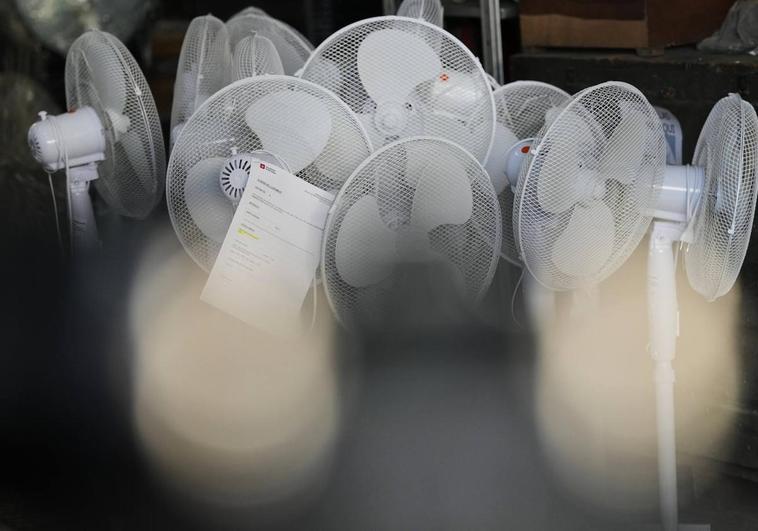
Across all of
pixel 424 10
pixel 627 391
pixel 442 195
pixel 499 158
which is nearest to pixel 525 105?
pixel 499 158

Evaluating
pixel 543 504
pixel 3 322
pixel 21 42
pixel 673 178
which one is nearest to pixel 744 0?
pixel 673 178

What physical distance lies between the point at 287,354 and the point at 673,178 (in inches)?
43.3

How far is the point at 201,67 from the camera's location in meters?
3.38

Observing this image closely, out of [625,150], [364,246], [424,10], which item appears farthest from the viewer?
[424,10]

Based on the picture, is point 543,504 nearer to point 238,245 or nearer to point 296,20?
point 238,245

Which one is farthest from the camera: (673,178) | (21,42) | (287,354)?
(21,42)

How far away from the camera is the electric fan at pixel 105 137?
329 centimetres

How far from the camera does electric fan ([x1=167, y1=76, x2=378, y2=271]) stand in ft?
9.51

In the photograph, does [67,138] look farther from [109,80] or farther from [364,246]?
[364,246]

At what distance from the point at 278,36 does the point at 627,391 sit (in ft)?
5.57

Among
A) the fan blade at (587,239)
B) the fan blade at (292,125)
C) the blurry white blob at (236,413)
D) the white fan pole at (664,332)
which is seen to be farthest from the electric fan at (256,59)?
the white fan pole at (664,332)

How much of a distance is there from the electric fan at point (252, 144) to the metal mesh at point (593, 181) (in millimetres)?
569

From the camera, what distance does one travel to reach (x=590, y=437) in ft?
9.86

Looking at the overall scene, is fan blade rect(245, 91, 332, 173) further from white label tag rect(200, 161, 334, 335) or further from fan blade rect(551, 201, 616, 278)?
fan blade rect(551, 201, 616, 278)
